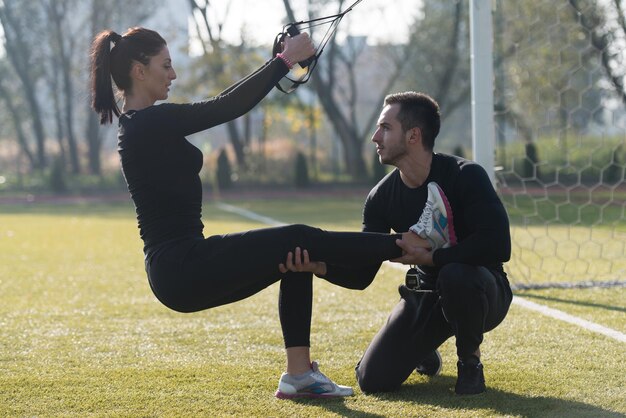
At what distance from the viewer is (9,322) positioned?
6762 mm

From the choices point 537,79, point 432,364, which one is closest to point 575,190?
point 537,79

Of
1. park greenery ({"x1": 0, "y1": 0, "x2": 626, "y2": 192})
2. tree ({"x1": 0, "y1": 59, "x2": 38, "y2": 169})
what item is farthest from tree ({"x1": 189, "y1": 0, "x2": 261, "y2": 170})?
tree ({"x1": 0, "y1": 59, "x2": 38, "y2": 169})

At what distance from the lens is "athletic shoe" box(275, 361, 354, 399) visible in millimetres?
4344

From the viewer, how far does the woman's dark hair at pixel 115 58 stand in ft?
13.9

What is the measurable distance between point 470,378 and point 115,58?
2.09m

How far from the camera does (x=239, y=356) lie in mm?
5410

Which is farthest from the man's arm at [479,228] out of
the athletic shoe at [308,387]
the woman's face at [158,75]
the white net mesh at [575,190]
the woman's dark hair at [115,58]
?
the white net mesh at [575,190]

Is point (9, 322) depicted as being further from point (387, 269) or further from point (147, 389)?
point (387, 269)

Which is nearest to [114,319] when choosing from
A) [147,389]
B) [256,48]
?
[147,389]

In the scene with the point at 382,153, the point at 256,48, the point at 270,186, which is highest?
the point at 256,48

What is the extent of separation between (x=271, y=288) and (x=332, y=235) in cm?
457

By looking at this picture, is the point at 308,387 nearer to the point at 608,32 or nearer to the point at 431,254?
the point at 431,254

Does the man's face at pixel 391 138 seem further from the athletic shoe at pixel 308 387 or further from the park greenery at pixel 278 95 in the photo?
the park greenery at pixel 278 95

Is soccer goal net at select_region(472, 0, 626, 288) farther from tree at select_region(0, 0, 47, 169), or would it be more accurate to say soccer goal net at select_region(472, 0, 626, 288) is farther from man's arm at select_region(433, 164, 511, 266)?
→ tree at select_region(0, 0, 47, 169)
